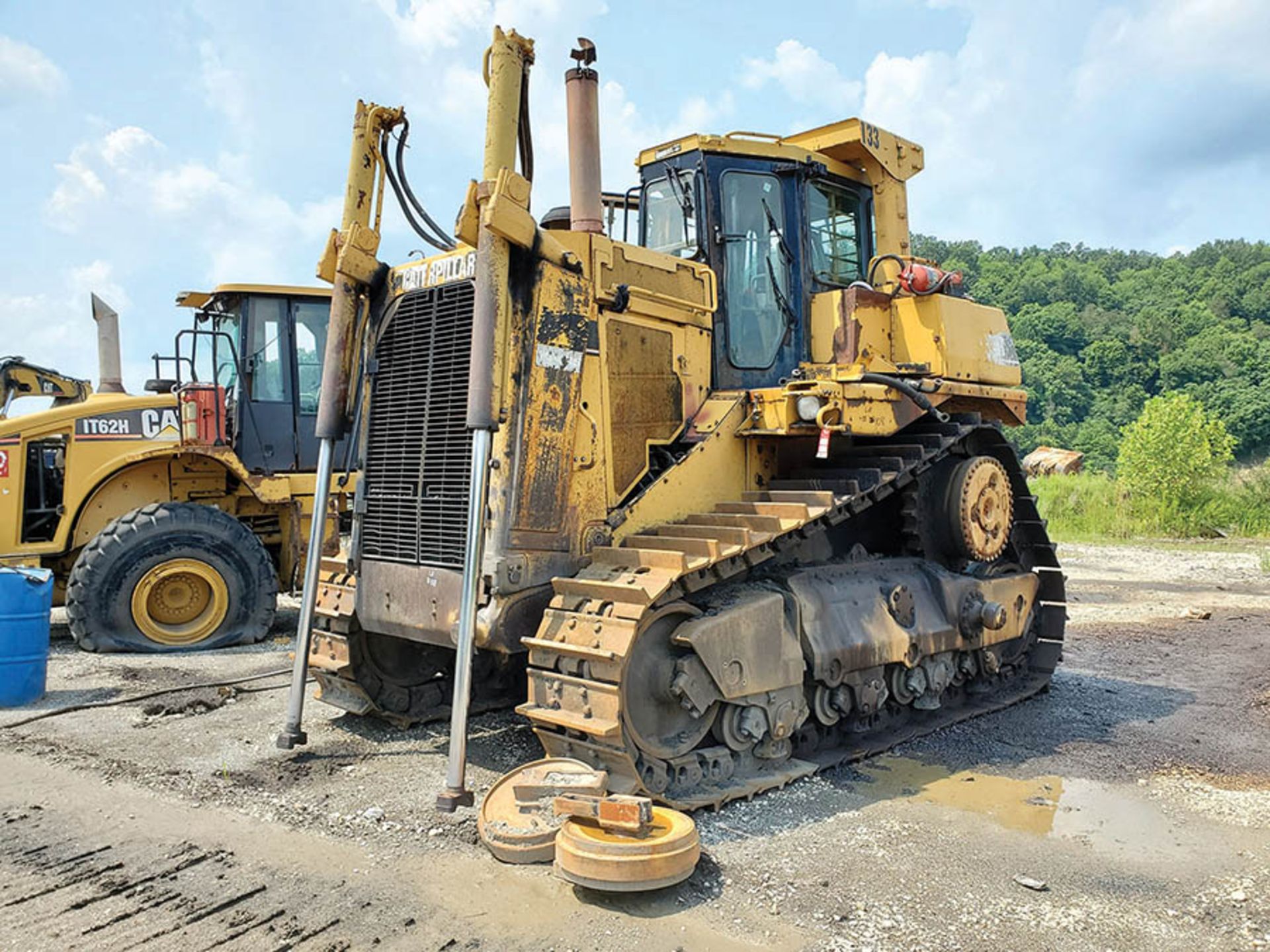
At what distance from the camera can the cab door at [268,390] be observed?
34.3ft

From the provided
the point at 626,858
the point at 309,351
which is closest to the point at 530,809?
the point at 626,858

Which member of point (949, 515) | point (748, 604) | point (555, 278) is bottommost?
point (748, 604)

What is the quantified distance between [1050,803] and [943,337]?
10.4 feet

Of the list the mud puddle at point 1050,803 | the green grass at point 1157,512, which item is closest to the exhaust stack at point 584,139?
the mud puddle at point 1050,803

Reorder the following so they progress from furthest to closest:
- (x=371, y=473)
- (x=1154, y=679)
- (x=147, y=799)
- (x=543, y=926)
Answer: (x=1154, y=679) < (x=371, y=473) < (x=147, y=799) < (x=543, y=926)

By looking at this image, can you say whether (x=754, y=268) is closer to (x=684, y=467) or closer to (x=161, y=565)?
(x=684, y=467)

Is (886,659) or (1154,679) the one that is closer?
(886,659)

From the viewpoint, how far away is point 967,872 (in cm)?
432

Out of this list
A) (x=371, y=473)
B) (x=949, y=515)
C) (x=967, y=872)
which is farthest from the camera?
(x=949, y=515)

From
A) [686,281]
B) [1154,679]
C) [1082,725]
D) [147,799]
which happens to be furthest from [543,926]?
[1154,679]

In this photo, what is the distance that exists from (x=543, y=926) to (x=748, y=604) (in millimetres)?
2139

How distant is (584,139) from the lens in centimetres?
561

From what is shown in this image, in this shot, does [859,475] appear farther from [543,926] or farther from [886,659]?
[543,926]

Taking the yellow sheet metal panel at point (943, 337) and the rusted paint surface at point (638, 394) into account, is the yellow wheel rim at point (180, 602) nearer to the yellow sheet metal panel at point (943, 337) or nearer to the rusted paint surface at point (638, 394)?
the rusted paint surface at point (638, 394)
